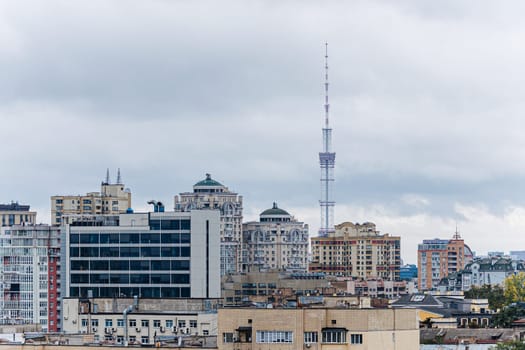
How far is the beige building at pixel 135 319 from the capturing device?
397 ft

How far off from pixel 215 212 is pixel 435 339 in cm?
5825

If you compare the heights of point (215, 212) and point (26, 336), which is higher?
point (215, 212)

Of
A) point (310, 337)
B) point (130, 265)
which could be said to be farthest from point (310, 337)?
point (130, 265)

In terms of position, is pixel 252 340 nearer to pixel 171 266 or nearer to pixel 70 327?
pixel 70 327

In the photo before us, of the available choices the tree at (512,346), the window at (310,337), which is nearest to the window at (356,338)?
the window at (310,337)

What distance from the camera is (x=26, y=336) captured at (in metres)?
94.6

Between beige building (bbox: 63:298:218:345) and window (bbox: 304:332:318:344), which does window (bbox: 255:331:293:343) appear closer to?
window (bbox: 304:332:318:344)

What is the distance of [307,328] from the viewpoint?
78.5 m

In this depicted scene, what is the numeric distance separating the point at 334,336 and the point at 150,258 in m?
104

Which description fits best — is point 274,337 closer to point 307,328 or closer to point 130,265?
point 307,328

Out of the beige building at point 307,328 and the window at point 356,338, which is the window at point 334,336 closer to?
the beige building at point 307,328

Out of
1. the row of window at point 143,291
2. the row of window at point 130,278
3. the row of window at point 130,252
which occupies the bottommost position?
the row of window at point 143,291

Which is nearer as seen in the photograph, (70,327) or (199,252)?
(70,327)

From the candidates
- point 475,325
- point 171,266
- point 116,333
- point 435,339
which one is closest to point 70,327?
point 116,333
